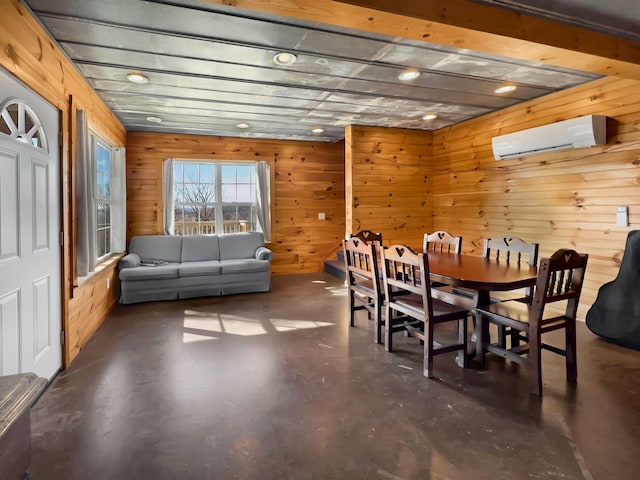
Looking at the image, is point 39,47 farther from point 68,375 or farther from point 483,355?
point 483,355

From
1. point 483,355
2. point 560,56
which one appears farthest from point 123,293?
point 560,56

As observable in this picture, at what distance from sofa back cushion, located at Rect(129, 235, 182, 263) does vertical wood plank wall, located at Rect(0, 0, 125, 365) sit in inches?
43.9

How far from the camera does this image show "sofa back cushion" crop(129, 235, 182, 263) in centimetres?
519

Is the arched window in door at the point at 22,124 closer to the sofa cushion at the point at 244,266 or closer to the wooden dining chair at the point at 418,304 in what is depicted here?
the wooden dining chair at the point at 418,304

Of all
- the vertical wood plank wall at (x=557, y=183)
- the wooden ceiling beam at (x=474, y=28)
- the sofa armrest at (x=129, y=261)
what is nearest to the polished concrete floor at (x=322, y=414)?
the vertical wood plank wall at (x=557, y=183)

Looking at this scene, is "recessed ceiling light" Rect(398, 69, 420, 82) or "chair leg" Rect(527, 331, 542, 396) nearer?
"chair leg" Rect(527, 331, 542, 396)

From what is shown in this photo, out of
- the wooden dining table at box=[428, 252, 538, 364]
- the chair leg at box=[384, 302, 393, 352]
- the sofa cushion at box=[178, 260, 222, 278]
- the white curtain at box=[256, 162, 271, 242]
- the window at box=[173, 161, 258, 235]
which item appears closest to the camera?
the wooden dining table at box=[428, 252, 538, 364]

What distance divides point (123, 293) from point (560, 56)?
16.7 ft

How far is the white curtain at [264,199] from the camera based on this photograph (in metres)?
6.10

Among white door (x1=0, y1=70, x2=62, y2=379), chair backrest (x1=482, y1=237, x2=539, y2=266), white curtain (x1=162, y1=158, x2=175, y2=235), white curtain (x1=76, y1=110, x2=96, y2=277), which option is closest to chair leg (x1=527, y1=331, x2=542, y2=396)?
chair backrest (x1=482, y1=237, x2=539, y2=266)

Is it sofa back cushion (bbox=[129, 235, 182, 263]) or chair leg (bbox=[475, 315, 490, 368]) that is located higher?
sofa back cushion (bbox=[129, 235, 182, 263])

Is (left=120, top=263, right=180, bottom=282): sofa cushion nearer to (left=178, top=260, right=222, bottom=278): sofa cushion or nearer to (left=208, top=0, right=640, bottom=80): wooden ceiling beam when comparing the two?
(left=178, top=260, right=222, bottom=278): sofa cushion

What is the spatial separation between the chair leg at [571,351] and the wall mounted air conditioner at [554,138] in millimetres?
2024

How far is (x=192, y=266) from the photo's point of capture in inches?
188
